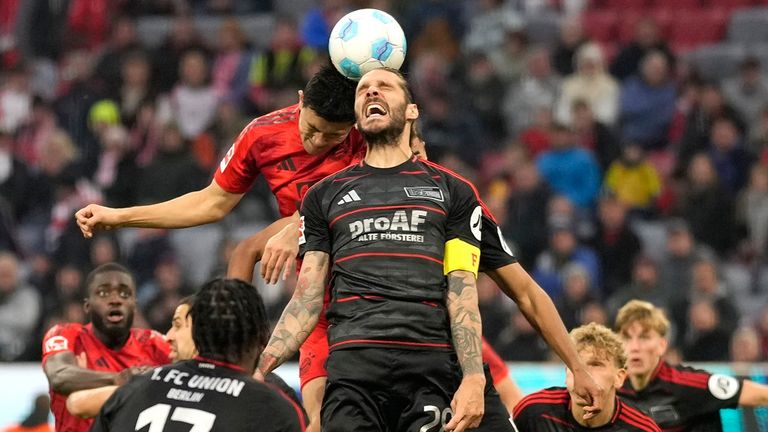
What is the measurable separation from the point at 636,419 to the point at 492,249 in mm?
1393

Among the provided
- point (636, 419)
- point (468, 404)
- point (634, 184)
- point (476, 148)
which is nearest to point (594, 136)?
point (634, 184)

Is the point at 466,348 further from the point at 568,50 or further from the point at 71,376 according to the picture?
the point at 568,50

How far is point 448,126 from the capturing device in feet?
48.5

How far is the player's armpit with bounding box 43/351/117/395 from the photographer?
723 centimetres

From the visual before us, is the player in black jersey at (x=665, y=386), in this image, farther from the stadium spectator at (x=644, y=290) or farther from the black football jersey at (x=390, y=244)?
the stadium spectator at (x=644, y=290)

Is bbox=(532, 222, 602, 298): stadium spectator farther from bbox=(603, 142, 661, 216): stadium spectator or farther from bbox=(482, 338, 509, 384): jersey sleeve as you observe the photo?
bbox=(482, 338, 509, 384): jersey sleeve

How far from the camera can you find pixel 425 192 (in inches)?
238

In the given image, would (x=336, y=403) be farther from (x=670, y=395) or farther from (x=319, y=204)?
(x=670, y=395)

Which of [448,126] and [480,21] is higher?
[480,21]

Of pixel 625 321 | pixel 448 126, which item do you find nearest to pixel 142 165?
pixel 448 126

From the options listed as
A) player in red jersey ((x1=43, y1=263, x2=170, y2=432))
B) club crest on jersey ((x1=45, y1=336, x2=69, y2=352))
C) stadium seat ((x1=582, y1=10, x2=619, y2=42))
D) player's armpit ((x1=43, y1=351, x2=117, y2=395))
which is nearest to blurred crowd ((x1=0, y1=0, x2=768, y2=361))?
stadium seat ((x1=582, y1=10, x2=619, y2=42))

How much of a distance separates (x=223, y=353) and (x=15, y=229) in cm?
1040

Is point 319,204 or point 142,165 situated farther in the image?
point 142,165

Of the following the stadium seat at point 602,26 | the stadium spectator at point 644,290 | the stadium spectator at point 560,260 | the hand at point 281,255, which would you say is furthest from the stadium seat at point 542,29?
the hand at point 281,255
